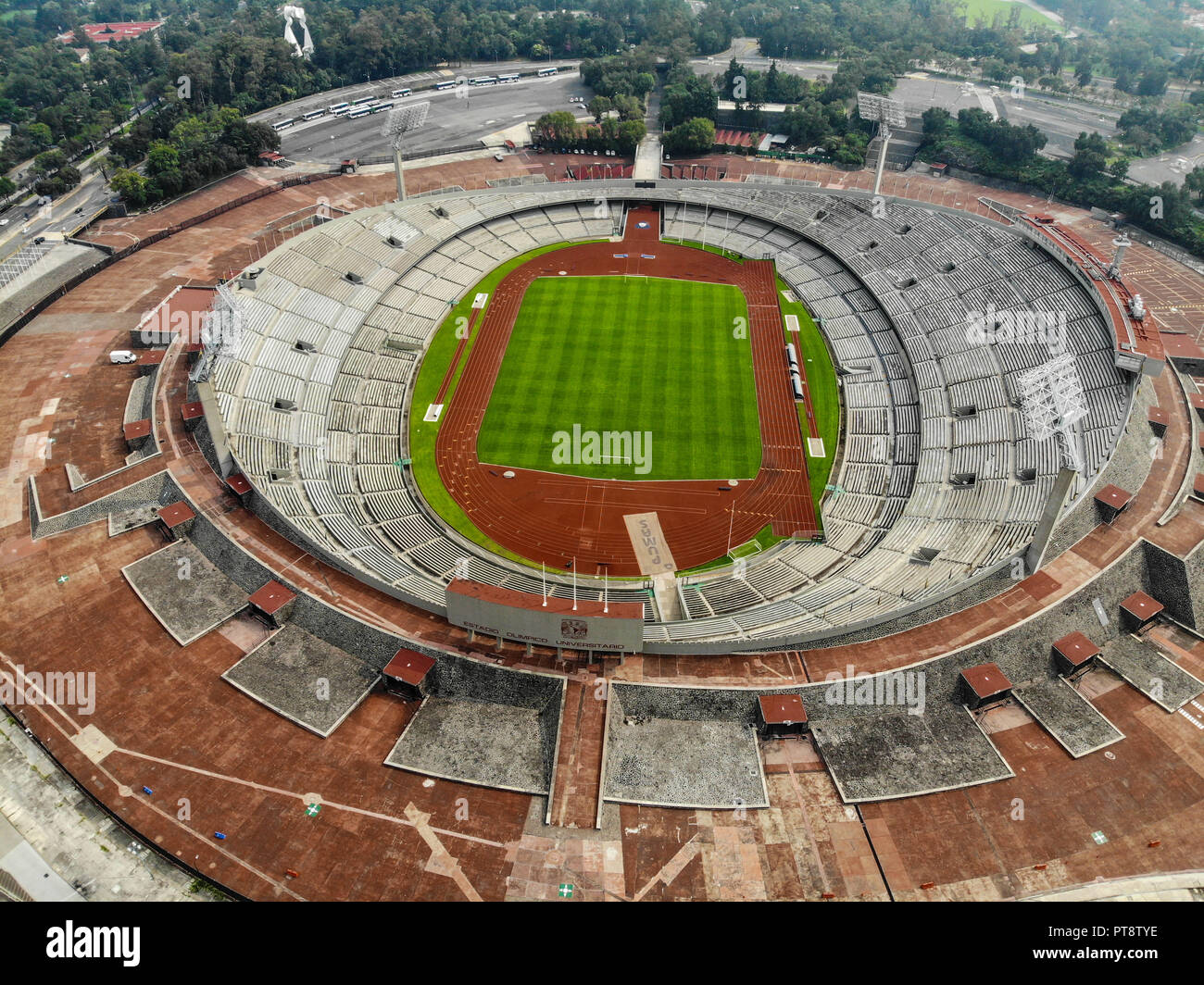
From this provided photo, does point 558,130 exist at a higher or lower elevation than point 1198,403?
higher

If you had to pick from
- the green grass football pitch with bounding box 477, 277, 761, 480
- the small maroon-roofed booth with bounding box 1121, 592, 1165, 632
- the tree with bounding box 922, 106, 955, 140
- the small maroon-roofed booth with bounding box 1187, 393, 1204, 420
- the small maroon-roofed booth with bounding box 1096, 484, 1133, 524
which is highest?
the tree with bounding box 922, 106, 955, 140

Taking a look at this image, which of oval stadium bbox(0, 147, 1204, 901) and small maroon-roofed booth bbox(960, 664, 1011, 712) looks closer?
oval stadium bbox(0, 147, 1204, 901)

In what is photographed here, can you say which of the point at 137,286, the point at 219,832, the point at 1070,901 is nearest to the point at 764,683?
the point at 1070,901

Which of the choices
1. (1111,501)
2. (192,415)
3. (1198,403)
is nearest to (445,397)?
(192,415)

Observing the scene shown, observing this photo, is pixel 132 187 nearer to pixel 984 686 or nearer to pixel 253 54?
pixel 253 54

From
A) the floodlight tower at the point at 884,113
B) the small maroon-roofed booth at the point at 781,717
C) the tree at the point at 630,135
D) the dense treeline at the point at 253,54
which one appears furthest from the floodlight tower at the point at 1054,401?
the dense treeline at the point at 253,54

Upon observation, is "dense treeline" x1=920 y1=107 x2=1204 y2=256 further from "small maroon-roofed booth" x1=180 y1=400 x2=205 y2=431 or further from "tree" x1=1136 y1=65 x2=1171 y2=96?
"small maroon-roofed booth" x1=180 y1=400 x2=205 y2=431

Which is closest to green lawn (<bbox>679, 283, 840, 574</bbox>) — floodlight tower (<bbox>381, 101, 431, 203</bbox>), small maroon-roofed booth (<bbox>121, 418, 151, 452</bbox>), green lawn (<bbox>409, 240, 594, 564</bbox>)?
green lawn (<bbox>409, 240, 594, 564</bbox>)

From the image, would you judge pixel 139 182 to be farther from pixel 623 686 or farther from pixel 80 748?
pixel 623 686

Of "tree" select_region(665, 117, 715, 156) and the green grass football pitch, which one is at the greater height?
"tree" select_region(665, 117, 715, 156)
